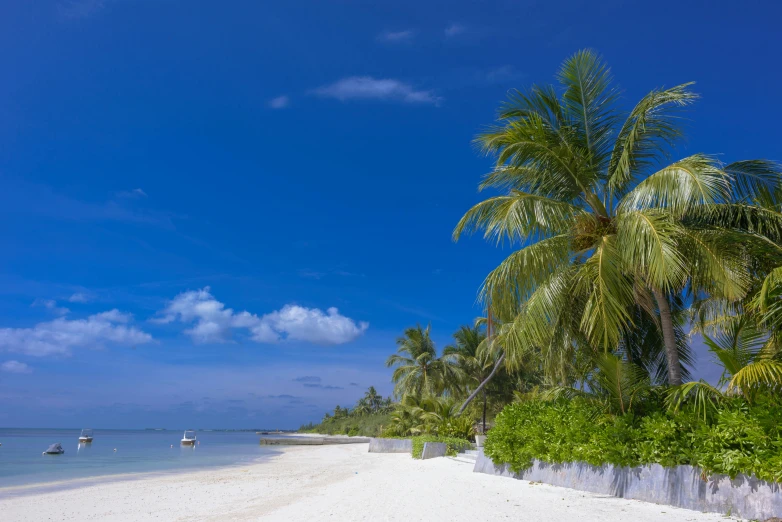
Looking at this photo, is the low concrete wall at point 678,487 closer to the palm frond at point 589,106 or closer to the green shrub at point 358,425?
the palm frond at point 589,106

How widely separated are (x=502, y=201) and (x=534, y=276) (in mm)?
1619

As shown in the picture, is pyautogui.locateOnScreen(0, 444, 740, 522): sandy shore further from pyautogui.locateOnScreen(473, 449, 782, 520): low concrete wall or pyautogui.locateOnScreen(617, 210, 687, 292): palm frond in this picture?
pyautogui.locateOnScreen(617, 210, 687, 292): palm frond

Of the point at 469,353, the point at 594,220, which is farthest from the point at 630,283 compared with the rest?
Result: the point at 469,353

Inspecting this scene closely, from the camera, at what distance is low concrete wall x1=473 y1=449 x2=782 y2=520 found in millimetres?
5953

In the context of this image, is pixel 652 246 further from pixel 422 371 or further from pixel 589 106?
pixel 422 371

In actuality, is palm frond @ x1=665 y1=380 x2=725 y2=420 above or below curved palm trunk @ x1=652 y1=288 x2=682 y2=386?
below

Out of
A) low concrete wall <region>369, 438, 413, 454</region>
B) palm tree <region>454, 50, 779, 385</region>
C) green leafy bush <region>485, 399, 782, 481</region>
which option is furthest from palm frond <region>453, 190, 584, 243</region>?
low concrete wall <region>369, 438, 413, 454</region>

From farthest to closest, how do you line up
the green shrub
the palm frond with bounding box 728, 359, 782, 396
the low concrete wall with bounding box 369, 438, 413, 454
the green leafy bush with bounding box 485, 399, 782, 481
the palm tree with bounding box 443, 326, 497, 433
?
the green shrub, the palm tree with bounding box 443, 326, 497, 433, the low concrete wall with bounding box 369, 438, 413, 454, the palm frond with bounding box 728, 359, 782, 396, the green leafy bush with bounding box 485, 399, 782, 481

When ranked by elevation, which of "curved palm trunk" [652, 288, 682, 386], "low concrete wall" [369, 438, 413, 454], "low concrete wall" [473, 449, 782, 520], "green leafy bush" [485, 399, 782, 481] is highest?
"curved palm trunk" [652, 288, 682, 386]

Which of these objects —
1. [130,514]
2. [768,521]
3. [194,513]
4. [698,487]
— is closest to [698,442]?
[698,487]

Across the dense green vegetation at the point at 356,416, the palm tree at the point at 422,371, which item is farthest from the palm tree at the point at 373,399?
the palm tree at the point at 422,371

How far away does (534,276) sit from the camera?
1005 cm

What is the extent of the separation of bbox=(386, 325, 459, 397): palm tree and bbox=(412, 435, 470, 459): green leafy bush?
1464 centimetres

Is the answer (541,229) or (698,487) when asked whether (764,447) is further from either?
(541,229)
